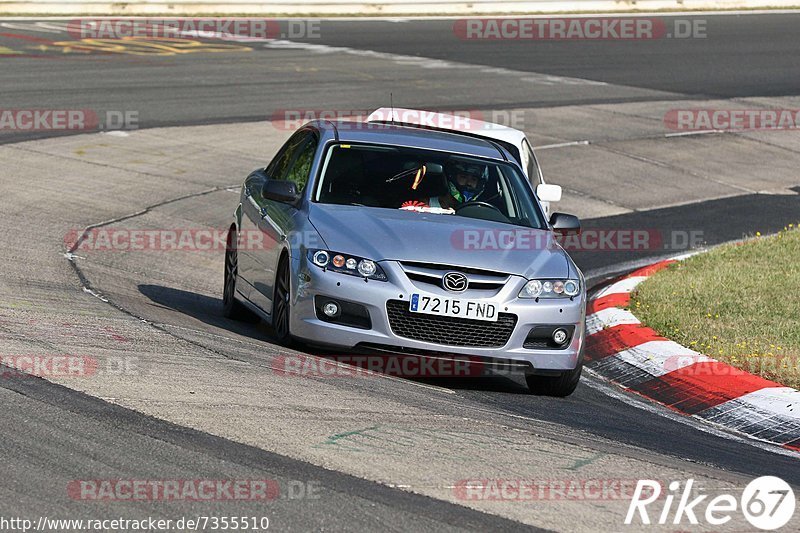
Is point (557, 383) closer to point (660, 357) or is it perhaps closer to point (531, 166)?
point (660, 357)

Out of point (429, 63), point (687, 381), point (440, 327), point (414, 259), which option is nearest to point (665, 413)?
point (687, 381)

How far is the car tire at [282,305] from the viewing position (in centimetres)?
857

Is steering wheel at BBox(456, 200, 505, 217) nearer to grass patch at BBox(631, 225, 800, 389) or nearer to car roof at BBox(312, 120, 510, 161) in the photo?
car roof at BBox(312, 120, 510, 161)

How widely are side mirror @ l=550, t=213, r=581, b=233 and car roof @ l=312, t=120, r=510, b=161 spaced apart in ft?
2.04

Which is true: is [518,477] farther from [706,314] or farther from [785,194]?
[785,194]

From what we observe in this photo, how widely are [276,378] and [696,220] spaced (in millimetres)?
9928

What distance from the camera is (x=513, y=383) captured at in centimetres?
913

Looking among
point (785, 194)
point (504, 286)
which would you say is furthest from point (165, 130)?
point (504, 286)

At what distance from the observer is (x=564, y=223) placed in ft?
31.3

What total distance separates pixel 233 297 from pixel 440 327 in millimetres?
2505

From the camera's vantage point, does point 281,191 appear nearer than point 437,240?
No
